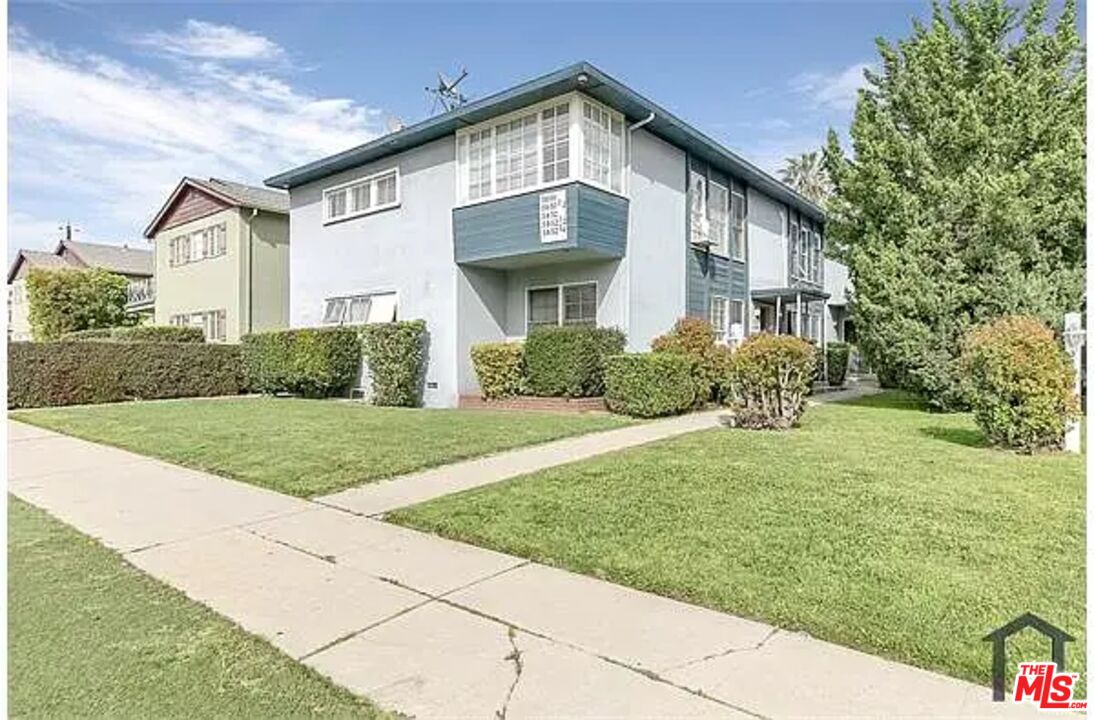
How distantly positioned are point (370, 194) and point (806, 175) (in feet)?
156

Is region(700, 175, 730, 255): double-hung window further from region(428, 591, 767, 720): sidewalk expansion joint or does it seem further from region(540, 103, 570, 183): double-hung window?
region(428, 591, 767, 720): sidewalk expansion joint

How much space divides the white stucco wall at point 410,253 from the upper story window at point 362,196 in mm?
175

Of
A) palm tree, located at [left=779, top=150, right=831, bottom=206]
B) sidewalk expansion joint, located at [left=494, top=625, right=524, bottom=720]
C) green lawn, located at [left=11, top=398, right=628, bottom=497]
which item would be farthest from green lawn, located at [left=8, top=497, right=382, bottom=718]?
palm tree, located at [left=779, top=150, right=831, bottom=206]

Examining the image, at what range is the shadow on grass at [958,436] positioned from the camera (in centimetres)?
851

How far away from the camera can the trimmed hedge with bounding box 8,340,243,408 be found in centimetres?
1554

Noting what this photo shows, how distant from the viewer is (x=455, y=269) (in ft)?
49.2

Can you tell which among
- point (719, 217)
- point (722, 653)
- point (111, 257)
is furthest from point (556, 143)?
point (111, 257)

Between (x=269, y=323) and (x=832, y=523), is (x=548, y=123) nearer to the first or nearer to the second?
(x=832, y=523)

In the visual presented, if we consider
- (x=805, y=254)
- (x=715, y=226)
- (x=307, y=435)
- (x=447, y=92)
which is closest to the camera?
(x=307, y=435)

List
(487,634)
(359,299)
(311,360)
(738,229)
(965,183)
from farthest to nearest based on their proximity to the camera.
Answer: (738,229) → (359,299) → (311,360) → (965,183) → (487,634)

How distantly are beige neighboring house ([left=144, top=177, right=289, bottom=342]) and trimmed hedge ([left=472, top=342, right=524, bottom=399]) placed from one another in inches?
455

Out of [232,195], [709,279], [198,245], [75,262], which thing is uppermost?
[75,262]

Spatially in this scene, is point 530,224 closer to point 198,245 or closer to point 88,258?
point 198,245

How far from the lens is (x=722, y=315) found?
17.9 m
